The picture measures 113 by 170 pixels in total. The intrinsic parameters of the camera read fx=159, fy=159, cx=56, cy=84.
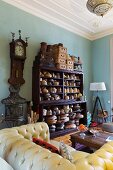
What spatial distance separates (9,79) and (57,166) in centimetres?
290

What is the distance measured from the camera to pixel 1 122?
354 cm

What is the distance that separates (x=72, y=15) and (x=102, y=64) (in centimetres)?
231

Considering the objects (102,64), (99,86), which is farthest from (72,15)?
(99,86)

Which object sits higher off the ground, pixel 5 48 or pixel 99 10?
pixel 99 10

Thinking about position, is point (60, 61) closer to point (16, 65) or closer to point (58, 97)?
point (58, 97)

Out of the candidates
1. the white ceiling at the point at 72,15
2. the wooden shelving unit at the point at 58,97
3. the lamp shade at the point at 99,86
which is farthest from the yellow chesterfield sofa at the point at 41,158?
the lamp shade at the point at 99,86

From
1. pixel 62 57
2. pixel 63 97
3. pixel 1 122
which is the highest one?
pixel 62 57

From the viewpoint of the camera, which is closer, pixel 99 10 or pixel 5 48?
pixel 99 10

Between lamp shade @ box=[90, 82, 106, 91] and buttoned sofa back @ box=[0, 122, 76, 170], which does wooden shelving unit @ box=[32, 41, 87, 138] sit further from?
buttoned sofa back @ box=[0, 122, 76, 170]

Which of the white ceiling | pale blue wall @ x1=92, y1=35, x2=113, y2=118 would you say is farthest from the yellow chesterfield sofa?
pale blue wall @ x1=92, y1=35, x2=113, y2=118

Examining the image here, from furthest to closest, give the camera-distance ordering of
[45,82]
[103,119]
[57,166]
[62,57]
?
1. [103,119]
2. [62,57]
3. [45,82]
4. [57,166]

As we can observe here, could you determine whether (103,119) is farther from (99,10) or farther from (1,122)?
(99,10)

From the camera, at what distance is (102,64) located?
6.18 meters

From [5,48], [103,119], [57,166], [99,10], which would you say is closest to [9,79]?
[5,48]
